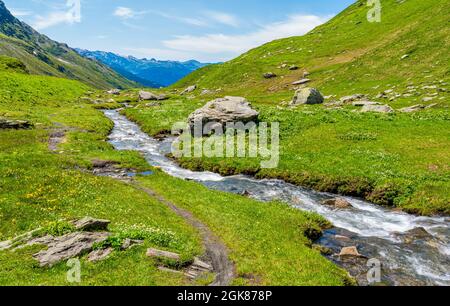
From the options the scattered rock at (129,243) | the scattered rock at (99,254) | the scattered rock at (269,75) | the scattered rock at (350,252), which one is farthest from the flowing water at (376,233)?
the scattered rock at (269,75)

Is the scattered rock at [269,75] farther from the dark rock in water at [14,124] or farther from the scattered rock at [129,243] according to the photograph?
the scattered rock at [129,243]

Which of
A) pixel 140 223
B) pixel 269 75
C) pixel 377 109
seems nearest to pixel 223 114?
pixel 377 109

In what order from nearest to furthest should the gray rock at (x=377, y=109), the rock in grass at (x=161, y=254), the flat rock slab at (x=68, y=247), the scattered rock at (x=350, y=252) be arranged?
the flat rock slab at (x=68, y=247), the rock in grass at (x=161, y=254), the scattered rock at (x=350, y=252), the gray rock at (x=377, y=109)

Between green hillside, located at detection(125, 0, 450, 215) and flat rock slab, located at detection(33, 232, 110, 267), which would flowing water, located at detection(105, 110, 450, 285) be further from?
flat rock slab, located at detection(33, 232, 110, 267)

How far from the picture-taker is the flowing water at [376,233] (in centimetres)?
2062

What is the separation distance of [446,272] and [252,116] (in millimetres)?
38838

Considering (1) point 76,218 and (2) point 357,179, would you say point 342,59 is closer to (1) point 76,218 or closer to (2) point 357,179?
(2) point 357,179

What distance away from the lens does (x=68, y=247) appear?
60.5ft

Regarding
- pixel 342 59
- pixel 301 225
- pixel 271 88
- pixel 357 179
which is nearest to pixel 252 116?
pixel 357 179

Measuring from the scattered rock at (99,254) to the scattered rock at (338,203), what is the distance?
66.3 ft

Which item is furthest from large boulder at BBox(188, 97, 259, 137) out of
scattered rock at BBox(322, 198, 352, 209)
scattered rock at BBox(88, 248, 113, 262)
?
scattered rock at BBox(88, 248, 113, 262)

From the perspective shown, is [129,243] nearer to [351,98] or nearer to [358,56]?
[351,98]

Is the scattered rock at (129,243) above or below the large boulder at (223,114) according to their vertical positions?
below

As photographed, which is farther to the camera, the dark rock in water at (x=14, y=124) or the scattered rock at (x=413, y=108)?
the scattered rock at (x=413, y=108)
